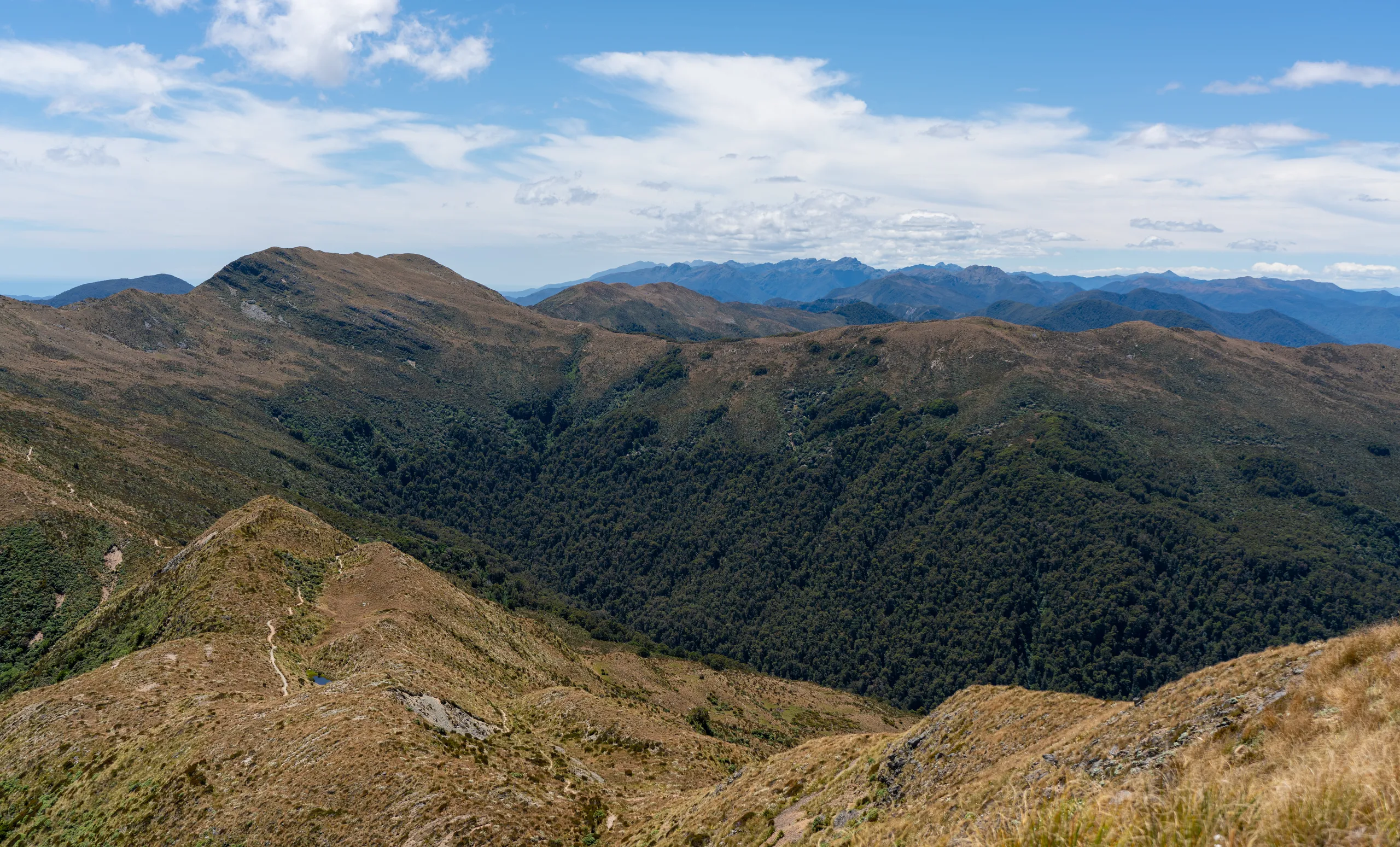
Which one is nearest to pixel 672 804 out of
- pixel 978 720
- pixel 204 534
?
pixel 978 720

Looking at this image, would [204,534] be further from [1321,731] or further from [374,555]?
[1321,731]

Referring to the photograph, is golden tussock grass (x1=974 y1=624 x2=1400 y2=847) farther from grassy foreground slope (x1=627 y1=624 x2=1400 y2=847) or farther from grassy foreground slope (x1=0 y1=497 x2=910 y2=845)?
grassy foreground slope (x1=0 y1=497 x2=910 y2=845)

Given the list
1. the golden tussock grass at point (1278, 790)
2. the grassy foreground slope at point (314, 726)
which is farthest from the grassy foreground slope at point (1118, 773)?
the grassy foreground slope at point (314, 726)

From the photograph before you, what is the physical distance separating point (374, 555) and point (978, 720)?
238 ft

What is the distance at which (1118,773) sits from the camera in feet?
58.9

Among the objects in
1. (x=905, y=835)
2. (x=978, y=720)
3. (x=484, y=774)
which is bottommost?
(x=484, y=774)

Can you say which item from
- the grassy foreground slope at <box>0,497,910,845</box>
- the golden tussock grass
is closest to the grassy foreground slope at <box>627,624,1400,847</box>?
the golden tussock grass

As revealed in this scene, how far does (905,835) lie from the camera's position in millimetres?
18453

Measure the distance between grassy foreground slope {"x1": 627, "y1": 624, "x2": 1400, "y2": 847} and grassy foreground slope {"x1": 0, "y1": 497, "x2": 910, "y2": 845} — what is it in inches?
354

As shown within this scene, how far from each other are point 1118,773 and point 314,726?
3887 cm

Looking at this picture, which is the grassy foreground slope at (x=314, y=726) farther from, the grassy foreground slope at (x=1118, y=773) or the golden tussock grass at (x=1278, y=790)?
the golden tussock grass at (x=1278, y=790)

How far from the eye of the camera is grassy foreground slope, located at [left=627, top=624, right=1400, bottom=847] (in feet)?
30.9

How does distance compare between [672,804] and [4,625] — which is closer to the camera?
[672,804]

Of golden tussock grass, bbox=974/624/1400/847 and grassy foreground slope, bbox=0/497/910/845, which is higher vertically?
golden tussock grass, bbox=974/624/1400/847
